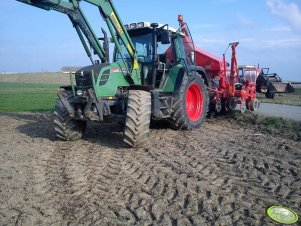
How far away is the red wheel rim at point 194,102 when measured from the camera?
30.9ft

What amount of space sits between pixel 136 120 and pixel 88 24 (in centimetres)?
269

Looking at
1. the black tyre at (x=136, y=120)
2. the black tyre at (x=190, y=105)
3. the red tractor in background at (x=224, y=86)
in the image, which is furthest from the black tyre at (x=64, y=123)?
the red tractor in background at (x=224, y=86)

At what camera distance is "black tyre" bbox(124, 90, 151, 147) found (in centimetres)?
666

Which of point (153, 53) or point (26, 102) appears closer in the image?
point (153, 53)

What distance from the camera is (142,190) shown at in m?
4.62

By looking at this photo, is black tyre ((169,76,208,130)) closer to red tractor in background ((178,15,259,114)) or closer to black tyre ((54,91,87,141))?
red tractor in background ((178,15,259,114))

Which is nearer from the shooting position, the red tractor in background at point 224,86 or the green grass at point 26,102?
the red tractor in background at point 224,86

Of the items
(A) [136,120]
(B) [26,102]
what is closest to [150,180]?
(A) [136,120]

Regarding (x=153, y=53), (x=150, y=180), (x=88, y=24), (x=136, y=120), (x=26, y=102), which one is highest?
(x=88, y=24)

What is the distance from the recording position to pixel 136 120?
668 cm

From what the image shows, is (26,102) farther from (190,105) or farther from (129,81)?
(129,81)

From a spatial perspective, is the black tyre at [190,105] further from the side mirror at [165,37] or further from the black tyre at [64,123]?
the black tyre at [64,123]

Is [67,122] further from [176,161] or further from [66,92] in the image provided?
[176,161]

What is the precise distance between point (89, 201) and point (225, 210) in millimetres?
1706
